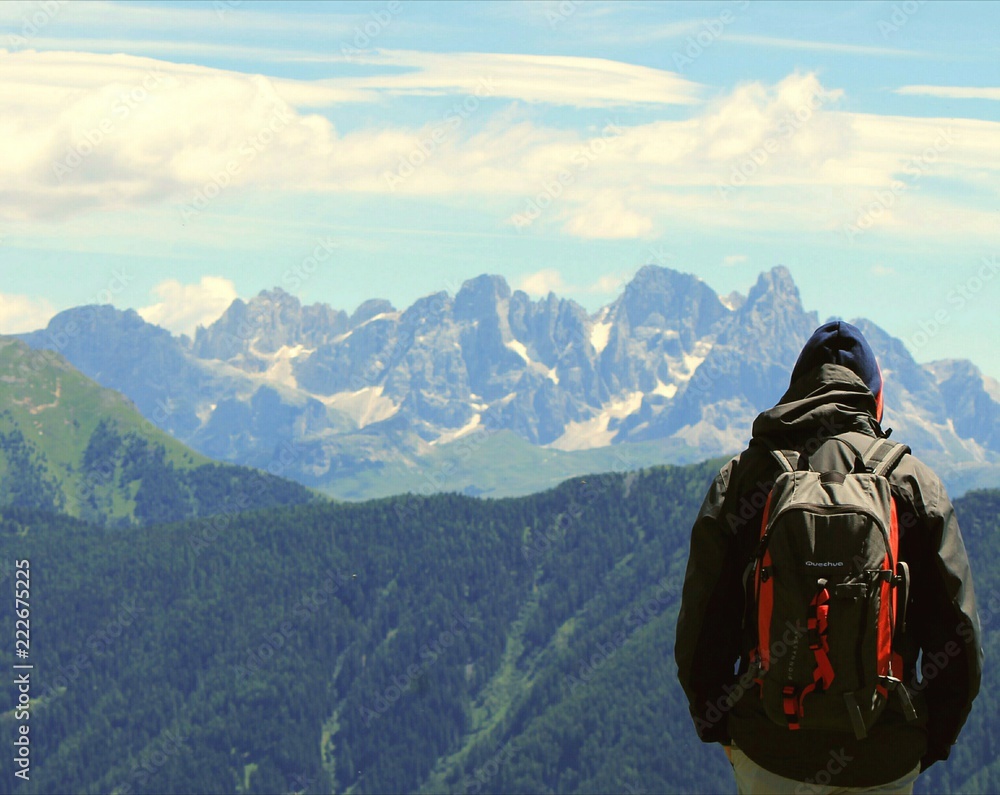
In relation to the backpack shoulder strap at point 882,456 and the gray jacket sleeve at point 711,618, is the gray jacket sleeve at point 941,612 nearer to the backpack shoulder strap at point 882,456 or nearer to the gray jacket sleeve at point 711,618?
the backpack shoulder strap at point 882,456

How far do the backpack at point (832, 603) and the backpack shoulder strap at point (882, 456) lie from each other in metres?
0.03

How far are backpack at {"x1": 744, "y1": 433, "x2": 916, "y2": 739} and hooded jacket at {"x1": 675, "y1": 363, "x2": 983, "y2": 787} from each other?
0.78 feet

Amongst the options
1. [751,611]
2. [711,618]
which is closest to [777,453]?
[751,611]

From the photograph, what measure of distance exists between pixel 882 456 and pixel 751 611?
1.60 metres

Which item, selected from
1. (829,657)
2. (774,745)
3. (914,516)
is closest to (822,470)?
(914,516)

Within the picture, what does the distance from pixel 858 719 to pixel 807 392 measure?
2783 millimetres

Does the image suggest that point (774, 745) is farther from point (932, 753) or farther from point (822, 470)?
point (822, 470)

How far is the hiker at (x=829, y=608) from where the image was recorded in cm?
979

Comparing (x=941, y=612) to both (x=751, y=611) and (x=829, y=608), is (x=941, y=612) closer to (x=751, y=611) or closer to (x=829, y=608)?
(x=829, y=608)

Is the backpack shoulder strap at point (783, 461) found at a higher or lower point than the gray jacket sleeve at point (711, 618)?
higher

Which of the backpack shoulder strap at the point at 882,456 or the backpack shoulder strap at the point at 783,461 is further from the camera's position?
the backpack shoulder strap at the point at 783,461

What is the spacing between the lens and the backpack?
977 cm

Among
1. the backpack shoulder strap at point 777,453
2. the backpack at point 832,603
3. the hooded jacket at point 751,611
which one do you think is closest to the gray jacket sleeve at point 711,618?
the hooded jacket at point 751,611
